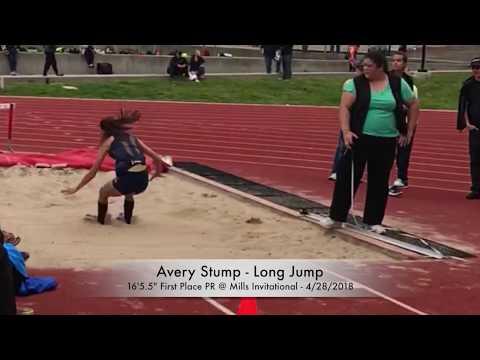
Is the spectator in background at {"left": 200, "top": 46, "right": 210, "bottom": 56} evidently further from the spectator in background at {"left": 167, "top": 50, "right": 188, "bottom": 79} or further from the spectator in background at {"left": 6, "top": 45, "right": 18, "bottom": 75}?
the spectator in background at {"left": 6, "top": 45, "right": 18, "bottom": 75}

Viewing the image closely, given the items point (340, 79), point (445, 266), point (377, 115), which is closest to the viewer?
point (445, 266)

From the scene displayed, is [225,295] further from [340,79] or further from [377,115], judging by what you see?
[340,79]

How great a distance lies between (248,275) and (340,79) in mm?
20186

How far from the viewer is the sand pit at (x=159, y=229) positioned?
22.1ft

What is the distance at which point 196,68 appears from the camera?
23359 mm

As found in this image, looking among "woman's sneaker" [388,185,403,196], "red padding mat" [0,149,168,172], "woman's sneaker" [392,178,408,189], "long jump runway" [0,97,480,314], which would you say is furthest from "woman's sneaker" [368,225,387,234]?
"red padding mat" [0,149,168,172]

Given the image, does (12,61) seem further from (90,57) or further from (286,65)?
(286,65)

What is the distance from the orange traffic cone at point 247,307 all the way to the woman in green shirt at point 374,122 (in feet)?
6.97

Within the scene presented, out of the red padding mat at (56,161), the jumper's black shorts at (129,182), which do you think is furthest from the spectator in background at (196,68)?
the jumper's black shorts at (129,182)

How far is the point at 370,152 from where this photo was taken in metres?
7.20

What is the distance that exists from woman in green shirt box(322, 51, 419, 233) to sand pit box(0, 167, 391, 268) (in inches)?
21.4
